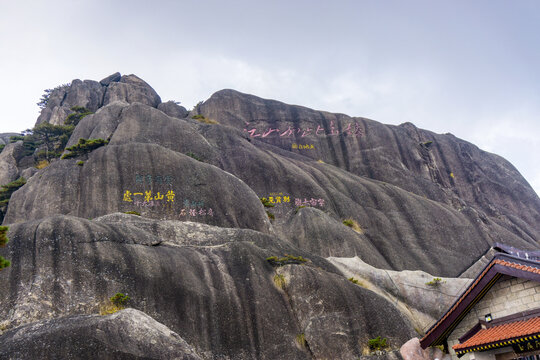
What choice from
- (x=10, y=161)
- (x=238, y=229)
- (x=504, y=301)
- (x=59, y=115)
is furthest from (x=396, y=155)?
(x=10, y=161)

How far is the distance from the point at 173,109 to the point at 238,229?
97.5ft

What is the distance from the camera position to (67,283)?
21438mm

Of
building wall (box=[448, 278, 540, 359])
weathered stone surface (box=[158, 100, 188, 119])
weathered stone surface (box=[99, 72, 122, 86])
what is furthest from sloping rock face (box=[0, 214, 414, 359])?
weathered stone surface (box=[99, 72, 122, 86])

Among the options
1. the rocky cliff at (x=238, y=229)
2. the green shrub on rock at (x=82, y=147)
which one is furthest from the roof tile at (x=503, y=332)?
the green shrub on rock at (x=82, y=147)

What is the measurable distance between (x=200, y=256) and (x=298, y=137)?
34.4m

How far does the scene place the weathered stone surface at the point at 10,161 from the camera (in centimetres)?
4869

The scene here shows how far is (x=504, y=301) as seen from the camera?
1997cm

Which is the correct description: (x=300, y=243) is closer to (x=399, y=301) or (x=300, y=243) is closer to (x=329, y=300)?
(x=399, y=301)

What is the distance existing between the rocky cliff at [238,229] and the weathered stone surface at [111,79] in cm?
34

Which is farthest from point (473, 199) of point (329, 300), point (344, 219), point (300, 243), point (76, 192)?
point (76, 192)

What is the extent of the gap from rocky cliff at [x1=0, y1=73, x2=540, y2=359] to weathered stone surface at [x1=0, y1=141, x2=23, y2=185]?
0.24 m

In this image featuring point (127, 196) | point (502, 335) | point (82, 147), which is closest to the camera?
point (502, 335)

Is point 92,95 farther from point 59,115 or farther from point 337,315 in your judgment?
point 337,315

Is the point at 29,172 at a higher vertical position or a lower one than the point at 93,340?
higher
